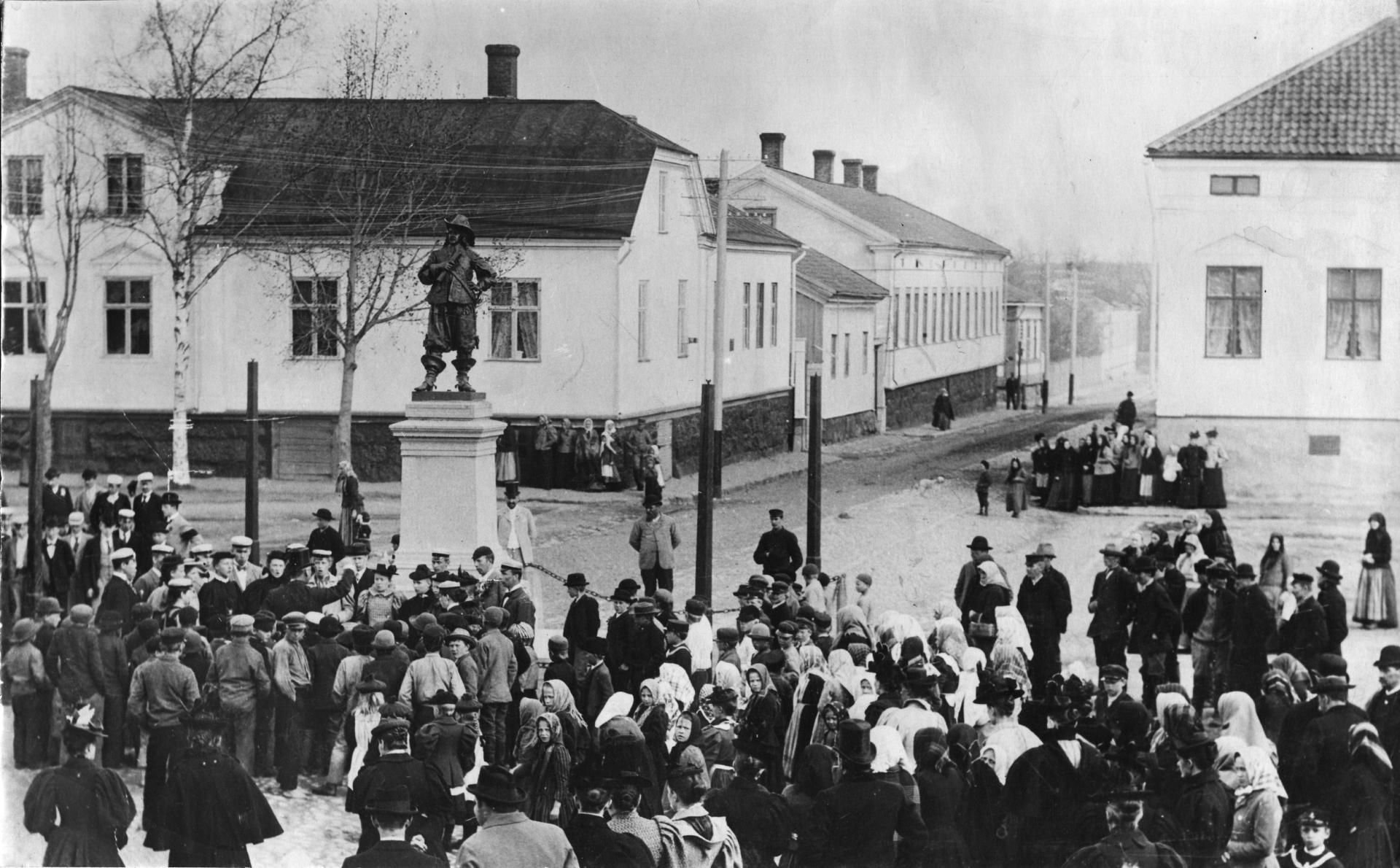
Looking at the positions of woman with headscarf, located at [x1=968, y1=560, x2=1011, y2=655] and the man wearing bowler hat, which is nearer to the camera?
woman with headscarf, located at [x1=968, y1=560, x2=1011, y2=655]

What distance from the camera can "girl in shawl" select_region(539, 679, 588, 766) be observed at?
10070 mm

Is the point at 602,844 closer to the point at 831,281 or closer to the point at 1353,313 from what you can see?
the point at 1353,313

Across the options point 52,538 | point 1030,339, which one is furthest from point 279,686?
point 1030,339

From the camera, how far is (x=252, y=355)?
20.9 meters

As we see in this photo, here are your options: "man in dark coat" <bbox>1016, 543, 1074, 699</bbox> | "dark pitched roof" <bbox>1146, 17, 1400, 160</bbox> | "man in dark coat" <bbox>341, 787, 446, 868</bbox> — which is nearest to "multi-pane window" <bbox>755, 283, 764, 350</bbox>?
"dark pitched roof" <bbox>1146, 17, 1400, 160</bbox>

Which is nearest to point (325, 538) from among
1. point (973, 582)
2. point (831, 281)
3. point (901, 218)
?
point (973, 582)

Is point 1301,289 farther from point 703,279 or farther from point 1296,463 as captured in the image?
point 703,279

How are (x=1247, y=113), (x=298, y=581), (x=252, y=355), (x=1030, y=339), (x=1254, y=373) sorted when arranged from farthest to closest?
1. (x=1030, y=339)
2. (x=252, y=355)
3. (x=1254, y=373)
4. (x=1247, y=113)
5. (x=298, y=581)

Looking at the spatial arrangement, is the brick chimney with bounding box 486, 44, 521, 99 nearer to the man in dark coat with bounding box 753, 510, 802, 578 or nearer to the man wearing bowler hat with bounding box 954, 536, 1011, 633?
the man in dark coat with bounding box 753, 510, 802, 578

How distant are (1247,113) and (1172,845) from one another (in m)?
11.7

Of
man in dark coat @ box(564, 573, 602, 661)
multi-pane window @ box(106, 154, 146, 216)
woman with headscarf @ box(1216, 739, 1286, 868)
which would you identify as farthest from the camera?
multi-pane window @ box(106, 154, 146, 216)

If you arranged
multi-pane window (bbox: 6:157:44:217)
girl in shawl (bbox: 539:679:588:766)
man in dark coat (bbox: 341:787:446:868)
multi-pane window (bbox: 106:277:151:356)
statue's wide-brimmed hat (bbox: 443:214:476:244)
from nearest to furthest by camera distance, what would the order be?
1. man in dark coat (bbox: 341:787:446:868)
2. girl in shawl (bbox: 539:679:588:766)
3. statue's wide-brimmed hat (bbox: 443:214:476:244)
4. multi-pane window (bbox: 6:157:44:217)
5. multi-pane window (bbox: 106:277:151:356)

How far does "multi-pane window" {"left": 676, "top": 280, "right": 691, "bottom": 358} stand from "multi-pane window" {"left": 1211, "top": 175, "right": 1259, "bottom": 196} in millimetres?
7990

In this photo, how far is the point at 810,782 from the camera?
30.0ft
